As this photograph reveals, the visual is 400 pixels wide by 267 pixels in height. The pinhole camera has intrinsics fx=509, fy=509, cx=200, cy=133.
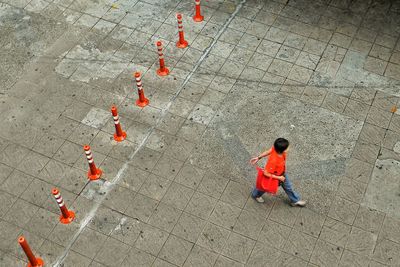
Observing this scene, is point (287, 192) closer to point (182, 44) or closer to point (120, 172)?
point (120, 172)

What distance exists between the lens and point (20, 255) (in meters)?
Result: 8.73

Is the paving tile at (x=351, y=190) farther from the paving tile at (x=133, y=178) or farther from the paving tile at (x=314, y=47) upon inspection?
the paving tile at (x=314, y=47)

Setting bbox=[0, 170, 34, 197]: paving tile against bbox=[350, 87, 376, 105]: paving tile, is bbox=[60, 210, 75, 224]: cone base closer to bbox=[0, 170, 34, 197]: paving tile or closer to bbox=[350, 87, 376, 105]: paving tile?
bbox=[0, 170, 34, 197]: paving tile

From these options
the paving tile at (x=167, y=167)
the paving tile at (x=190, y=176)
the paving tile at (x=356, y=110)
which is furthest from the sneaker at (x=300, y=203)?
the paving tile at (x=356, y=110)

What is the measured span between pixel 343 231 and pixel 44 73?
7.40 metres

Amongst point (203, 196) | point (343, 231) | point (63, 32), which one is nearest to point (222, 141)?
point (203, 196)

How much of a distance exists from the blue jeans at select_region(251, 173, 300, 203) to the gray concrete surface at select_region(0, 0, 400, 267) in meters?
0.26

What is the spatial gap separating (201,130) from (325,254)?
3.52 metres

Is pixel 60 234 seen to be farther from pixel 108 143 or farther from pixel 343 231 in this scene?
pixel 343 231

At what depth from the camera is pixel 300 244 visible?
8.84 metres

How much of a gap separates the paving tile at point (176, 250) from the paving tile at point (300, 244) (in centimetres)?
171

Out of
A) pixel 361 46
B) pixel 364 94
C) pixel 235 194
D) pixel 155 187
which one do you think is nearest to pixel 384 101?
pixel 364 94

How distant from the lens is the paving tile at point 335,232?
8.88 meters

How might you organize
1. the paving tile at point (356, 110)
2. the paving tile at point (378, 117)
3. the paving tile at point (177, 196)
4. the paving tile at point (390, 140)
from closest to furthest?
the paving tile at point (177, 196) → the paving tile at point (390, 140) → the paving tile at point (378, 117) → the paving tile at point (356, 110)
